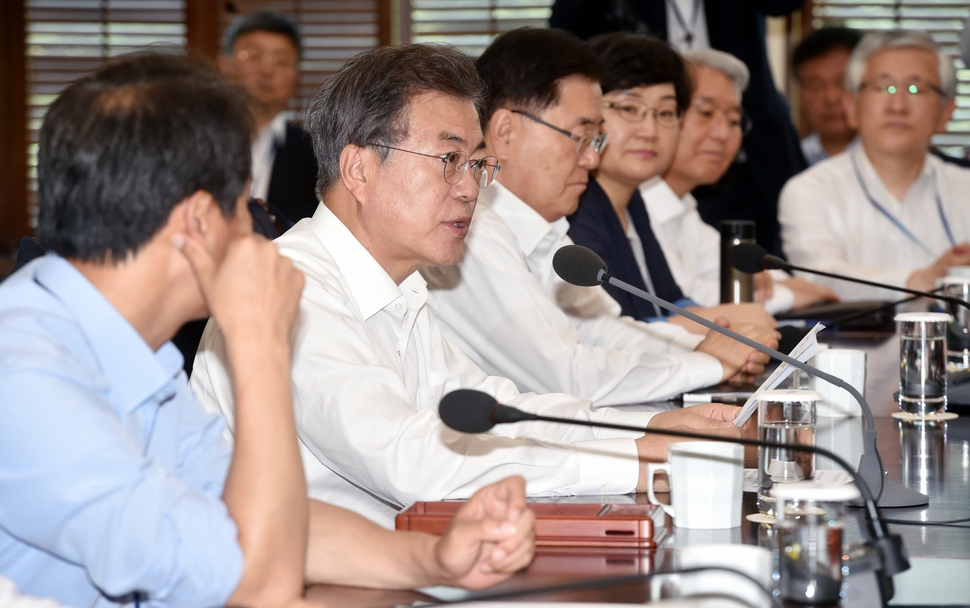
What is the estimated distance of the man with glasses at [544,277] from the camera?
1985 millimetres

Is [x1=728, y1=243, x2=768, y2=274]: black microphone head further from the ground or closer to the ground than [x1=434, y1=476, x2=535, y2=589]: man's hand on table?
further from the ground

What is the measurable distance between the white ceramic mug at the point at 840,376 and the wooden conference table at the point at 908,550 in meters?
0.03

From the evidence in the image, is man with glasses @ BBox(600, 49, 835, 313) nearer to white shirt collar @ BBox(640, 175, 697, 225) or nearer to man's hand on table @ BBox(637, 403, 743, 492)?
white shirt collar @ BBox(640, 175, 697, 225)

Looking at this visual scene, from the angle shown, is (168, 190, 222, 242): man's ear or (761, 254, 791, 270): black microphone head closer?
(168, 190, 222, 242): man's ear

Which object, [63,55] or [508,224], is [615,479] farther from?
[63,55]

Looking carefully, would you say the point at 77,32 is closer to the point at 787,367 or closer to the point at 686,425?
the point at 686,425

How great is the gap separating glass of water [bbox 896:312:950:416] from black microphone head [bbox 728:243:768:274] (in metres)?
0.35

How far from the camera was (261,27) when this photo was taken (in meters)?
4.34

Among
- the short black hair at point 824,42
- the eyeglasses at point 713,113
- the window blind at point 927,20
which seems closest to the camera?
the eyeglasses at point 713,113

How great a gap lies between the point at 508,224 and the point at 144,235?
137 cm

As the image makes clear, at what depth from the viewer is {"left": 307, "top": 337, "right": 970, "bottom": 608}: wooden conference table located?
3.02ft

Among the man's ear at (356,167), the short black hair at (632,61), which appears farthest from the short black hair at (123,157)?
the short black hair at (632,61)

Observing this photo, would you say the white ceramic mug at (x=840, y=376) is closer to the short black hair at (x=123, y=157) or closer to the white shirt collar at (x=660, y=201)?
the short black hair at (x=123, y=157)

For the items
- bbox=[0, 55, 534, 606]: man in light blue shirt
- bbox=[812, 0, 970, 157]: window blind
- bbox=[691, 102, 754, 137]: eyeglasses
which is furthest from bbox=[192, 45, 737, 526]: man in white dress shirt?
bbox=[812, 0, 970, 157]: window blind
